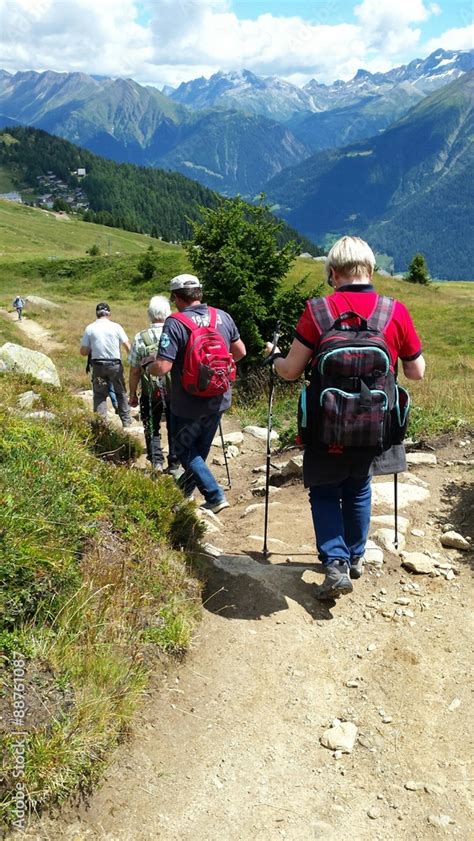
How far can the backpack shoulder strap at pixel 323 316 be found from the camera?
13.8ft

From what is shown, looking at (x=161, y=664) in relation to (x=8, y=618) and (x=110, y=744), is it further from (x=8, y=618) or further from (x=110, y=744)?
(x=8, y=618)

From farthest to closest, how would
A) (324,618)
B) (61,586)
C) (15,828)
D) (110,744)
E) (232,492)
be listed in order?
(232,492)
(324,618)
(61,586)
(110,744)
(15,828)

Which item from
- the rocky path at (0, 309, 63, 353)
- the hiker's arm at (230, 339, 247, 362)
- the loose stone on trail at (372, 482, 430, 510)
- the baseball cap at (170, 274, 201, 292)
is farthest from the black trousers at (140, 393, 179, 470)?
the rocky path at (0, 309, 63, 353)

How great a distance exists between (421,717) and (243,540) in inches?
113

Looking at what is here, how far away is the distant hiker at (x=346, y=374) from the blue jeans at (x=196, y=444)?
1.56 metres

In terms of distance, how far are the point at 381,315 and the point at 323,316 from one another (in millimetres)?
440

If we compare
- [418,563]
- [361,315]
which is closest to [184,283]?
[361,315]

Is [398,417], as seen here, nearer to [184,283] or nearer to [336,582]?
[336,582]

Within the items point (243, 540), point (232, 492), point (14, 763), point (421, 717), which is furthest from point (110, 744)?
point (232, 492)

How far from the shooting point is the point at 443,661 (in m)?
4.23

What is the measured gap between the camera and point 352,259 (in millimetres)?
4270

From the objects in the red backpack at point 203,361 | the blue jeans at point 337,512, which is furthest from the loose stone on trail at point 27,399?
the blue jeans at point 337,512

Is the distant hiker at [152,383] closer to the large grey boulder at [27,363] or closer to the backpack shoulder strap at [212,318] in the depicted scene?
the backpack shoulder strap at [212,318]

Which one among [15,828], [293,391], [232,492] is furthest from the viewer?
[293,391]
